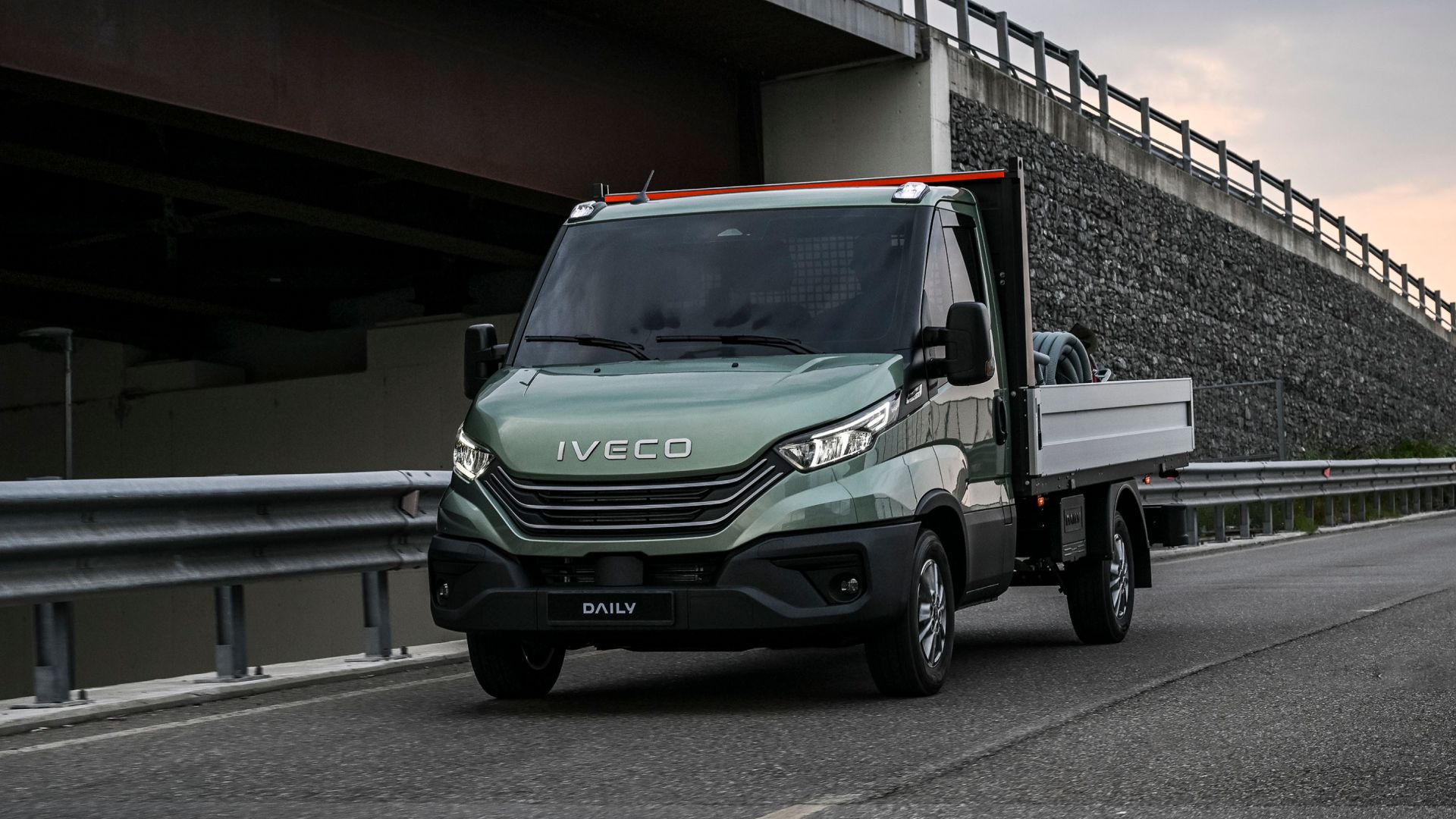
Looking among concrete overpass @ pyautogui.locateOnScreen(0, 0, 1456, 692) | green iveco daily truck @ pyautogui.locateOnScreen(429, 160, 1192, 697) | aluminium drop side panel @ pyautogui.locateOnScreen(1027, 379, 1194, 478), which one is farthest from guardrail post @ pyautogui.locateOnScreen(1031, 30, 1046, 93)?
green iveco daily truck @ pyautogui.locateOnScreen(429, 160, 1192, 697)

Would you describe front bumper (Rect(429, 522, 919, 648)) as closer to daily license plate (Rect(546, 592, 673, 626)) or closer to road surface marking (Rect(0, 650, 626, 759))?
daily license plate (Rect(546, 592, 673, 626))

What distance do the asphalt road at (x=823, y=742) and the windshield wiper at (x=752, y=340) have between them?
57.4 inches

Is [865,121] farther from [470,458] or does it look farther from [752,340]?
[470,458]

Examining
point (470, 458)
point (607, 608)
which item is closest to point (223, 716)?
point (470, 458)

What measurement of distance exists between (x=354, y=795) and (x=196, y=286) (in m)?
20.8

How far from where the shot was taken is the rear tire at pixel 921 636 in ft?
24.0

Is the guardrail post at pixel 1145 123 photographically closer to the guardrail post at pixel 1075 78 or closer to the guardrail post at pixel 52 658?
the guardrail post at pixel 1075 78

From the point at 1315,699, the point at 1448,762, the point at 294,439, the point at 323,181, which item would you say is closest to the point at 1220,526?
the point at 323,181

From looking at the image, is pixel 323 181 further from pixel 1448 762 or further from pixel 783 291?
pixel 1448 762

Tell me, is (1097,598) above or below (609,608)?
below

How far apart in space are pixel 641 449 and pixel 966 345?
1546mm

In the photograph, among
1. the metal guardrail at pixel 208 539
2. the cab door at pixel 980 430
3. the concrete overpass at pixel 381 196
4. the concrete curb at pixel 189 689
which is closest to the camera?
the concrete curb at pixel 189 689

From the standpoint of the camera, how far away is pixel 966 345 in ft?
25.4

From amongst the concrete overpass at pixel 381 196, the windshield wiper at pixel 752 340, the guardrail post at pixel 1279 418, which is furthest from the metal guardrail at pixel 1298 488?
the windshield wiper at pixel 752 340
